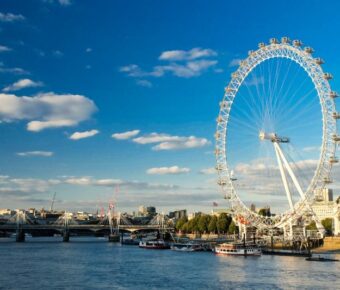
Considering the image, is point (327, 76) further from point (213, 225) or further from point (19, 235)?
point (19, 235)

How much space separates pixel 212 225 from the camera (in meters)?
118

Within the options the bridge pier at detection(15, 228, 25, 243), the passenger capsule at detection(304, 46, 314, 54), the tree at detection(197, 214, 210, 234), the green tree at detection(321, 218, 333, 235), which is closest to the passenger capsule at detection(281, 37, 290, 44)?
the passenger capsule at detection(304, 46, 314, 54)

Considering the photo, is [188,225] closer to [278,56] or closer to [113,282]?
[278,56]

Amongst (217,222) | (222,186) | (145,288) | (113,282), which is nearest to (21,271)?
(113,282)

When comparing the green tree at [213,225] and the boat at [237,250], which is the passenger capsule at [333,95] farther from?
the green tree at [213,225]

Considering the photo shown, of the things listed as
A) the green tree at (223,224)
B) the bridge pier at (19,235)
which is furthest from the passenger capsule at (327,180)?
the bridge pier at (19,235)

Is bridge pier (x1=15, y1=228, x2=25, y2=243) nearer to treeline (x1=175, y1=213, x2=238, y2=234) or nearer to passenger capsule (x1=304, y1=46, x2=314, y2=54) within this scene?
treeline (x1=175, y1=213, x2=238, y2=234)

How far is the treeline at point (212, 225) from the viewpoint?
379 feet

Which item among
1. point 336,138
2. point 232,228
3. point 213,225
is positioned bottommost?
point 232,228

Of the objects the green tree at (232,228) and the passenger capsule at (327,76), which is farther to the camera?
the green tree at (232,228)

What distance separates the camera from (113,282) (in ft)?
132

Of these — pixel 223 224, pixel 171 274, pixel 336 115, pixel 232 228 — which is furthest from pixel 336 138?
pixel 223 224

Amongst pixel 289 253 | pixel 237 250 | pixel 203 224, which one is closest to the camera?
pixel 289 253

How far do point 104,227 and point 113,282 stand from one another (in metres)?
91.5
